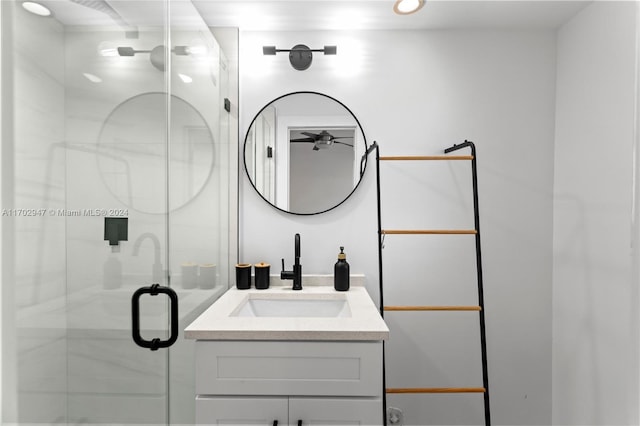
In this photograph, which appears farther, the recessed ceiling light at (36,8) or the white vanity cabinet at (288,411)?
the white vanity cabinet at (288,411)

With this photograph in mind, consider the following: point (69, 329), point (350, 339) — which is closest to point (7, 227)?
point (69, 329)

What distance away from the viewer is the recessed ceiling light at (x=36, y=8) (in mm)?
703

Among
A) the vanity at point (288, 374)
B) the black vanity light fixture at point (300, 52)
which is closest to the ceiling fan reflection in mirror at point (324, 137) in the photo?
the black vanity light fixture at point (300, 52)

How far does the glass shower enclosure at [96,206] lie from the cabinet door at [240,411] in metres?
0.15

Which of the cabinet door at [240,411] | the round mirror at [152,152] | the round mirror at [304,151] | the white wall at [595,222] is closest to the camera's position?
the round mirror at [152,152]

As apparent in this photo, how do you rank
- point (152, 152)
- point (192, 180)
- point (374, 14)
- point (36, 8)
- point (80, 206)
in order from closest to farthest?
1. point (36, 8)
2. point (80, 206)
3. point (152, 152)
4. point (192, 180)
5. point (374, 14)

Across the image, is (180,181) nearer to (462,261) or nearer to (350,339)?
(350,339)

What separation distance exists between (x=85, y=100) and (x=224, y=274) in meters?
1.24

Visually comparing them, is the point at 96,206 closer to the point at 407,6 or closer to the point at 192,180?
the point at 192,180

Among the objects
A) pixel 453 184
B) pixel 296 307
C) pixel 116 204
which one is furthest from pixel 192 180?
pixel 453 184

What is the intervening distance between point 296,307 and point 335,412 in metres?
0.60

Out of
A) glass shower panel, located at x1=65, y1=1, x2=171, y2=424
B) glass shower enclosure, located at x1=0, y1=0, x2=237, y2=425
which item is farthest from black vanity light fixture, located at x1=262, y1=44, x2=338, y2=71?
glass shower panel, located at x1=65, y1=1, x2=171, y2=424

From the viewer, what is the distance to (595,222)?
1.79m

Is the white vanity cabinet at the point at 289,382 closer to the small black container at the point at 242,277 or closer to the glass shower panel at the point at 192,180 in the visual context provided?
the glass shower panel at the point at 192,180
